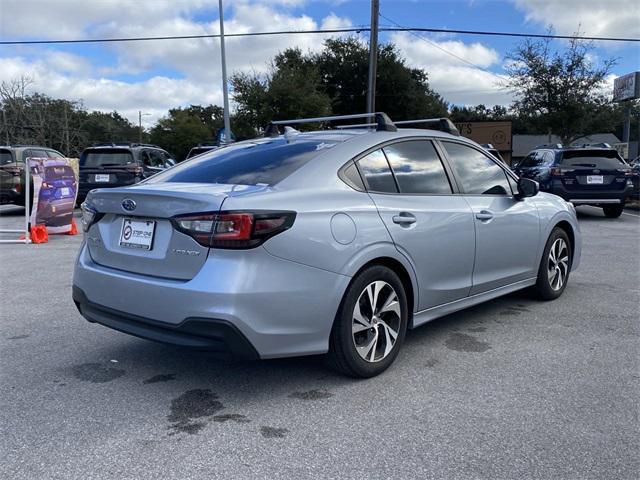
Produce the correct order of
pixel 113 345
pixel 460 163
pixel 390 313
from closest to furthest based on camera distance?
1. pixel 390 313
2. pixel 113 345
3. pixel 460 163

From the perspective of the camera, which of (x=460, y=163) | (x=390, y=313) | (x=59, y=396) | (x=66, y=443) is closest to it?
(x=66, y=443)

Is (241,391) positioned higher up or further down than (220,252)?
further down

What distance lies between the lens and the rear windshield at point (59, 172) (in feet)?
33.1

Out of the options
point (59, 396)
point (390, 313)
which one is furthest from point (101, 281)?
point (390, 313)

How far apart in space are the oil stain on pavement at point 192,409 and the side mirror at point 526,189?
10.3 feet

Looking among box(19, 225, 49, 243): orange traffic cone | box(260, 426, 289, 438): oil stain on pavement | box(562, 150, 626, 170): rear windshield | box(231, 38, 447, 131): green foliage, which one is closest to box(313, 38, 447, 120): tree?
box(231, 38, 447, 131): green foliage

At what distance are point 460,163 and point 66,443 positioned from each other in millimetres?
3368

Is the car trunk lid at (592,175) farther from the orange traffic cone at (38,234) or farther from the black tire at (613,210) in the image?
the orange traffic cone at (38,234)

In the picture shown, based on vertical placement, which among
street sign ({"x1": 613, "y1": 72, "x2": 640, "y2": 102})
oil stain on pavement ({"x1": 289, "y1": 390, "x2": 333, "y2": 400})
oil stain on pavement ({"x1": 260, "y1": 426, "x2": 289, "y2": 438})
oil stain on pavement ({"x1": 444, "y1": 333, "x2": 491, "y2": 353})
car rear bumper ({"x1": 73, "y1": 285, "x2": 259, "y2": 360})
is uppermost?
street sign ({"x1": 613, "y1": 72, "x2": 640, "y2": 102})

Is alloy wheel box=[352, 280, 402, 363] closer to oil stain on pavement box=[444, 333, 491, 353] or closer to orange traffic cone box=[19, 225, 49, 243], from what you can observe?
oil stain on pavement box=[444, 333, 491, 353]

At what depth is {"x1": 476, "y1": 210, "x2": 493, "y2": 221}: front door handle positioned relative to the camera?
448cm

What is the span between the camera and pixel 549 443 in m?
2.86

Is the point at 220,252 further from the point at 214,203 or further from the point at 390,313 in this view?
the point at 390,313

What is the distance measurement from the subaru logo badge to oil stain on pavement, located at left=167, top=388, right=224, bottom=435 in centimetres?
114
